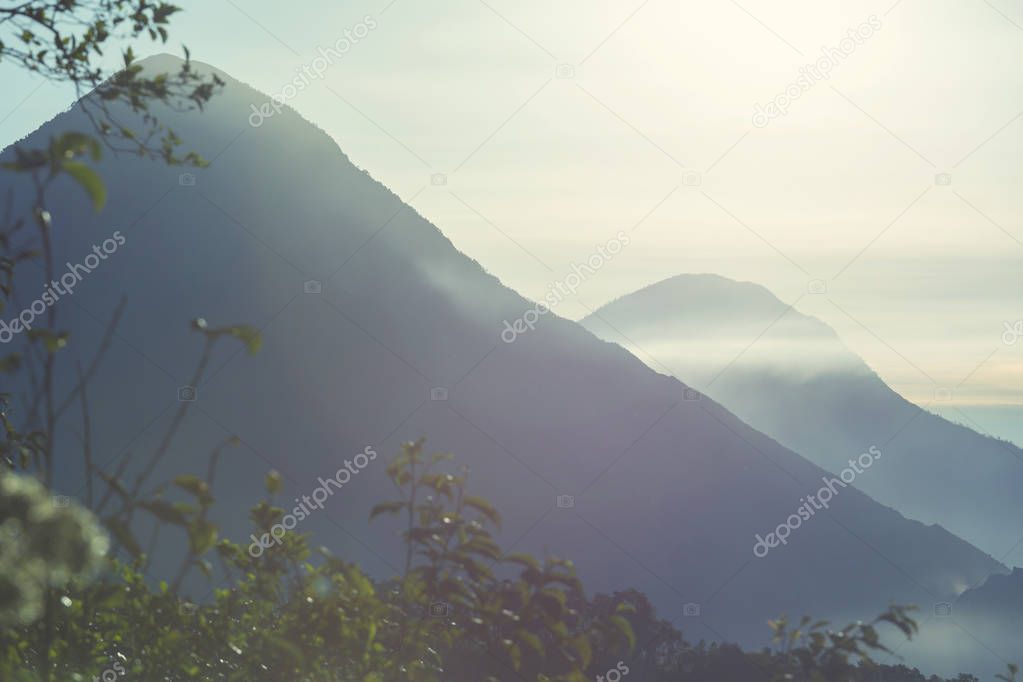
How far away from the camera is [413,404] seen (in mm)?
164750

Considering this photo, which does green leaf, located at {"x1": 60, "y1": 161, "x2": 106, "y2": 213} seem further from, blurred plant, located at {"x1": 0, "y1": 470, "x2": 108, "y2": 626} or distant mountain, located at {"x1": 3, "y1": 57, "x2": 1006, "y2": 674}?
distant mountain, located at {"x1": 3, "y1": 57, "x2": 1006, "y2": 674}

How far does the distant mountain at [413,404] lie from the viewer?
146 metres

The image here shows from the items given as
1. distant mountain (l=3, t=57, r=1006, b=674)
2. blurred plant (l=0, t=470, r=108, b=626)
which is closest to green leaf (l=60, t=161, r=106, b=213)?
blurred plant (l=0, t=470, r=108, b=626)

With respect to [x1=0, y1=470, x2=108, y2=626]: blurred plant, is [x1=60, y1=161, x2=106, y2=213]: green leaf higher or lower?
higher

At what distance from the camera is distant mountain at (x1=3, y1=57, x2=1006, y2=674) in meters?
146

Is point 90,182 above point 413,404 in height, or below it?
below

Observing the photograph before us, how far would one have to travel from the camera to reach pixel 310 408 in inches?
6137
